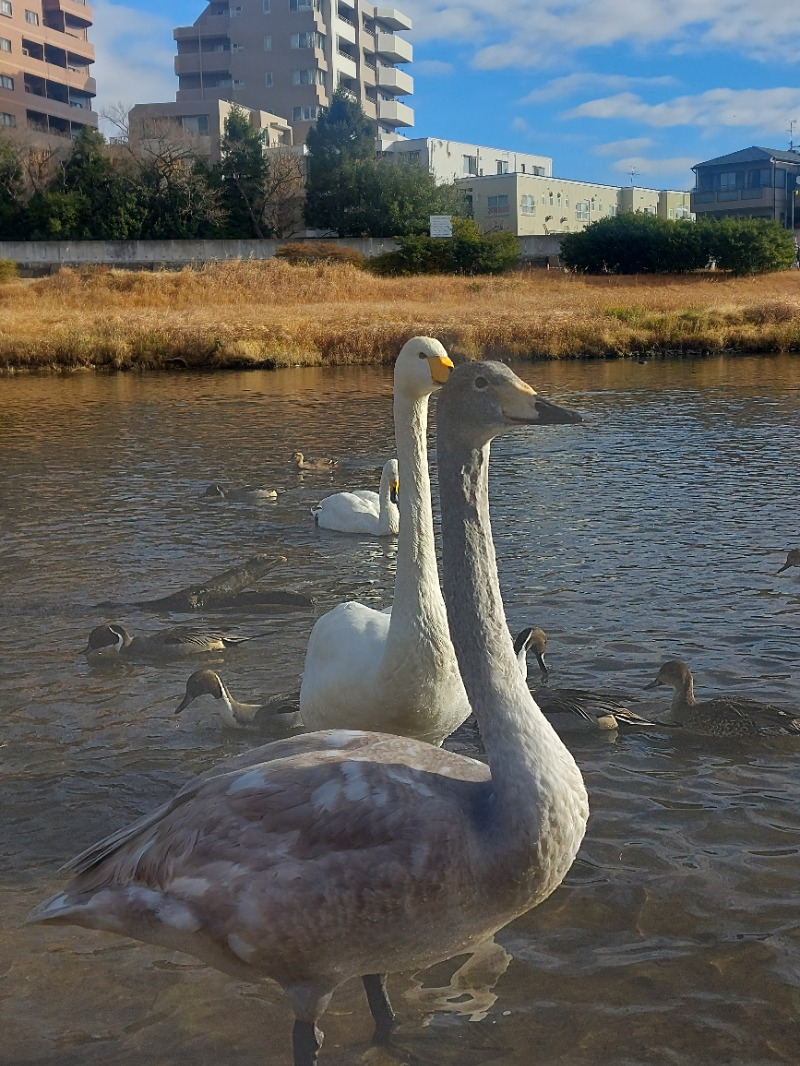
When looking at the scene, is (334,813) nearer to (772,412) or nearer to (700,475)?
(700,475)

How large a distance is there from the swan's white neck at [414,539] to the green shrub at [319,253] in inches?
2187

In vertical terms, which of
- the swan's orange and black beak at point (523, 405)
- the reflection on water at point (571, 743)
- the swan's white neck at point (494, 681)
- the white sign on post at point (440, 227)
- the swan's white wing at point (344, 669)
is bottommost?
the reflection on water at point (571, 743)

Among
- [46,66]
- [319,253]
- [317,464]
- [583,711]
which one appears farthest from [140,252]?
[583,711]

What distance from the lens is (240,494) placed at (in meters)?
14.9

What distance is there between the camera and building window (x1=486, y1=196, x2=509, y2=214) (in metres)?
86.1

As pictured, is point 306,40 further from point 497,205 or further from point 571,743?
point 571,743

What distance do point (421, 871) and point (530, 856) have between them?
35 cm

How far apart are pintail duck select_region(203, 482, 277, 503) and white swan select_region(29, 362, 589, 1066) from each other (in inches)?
432

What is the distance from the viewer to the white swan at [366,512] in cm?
1239

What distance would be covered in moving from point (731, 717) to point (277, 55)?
101 metres

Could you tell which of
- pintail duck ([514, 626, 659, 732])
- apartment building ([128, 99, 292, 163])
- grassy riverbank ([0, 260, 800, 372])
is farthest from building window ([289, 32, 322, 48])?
pintail duck ([514, 626, 659, 732])

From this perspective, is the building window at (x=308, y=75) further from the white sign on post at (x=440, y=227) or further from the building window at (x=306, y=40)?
the white sign on post at (x=440, y=227)

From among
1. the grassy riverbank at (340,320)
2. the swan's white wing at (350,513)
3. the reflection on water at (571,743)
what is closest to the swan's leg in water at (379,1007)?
the reflection on water at (571,743)

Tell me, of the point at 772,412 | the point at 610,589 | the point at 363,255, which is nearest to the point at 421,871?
the point at 610,589
